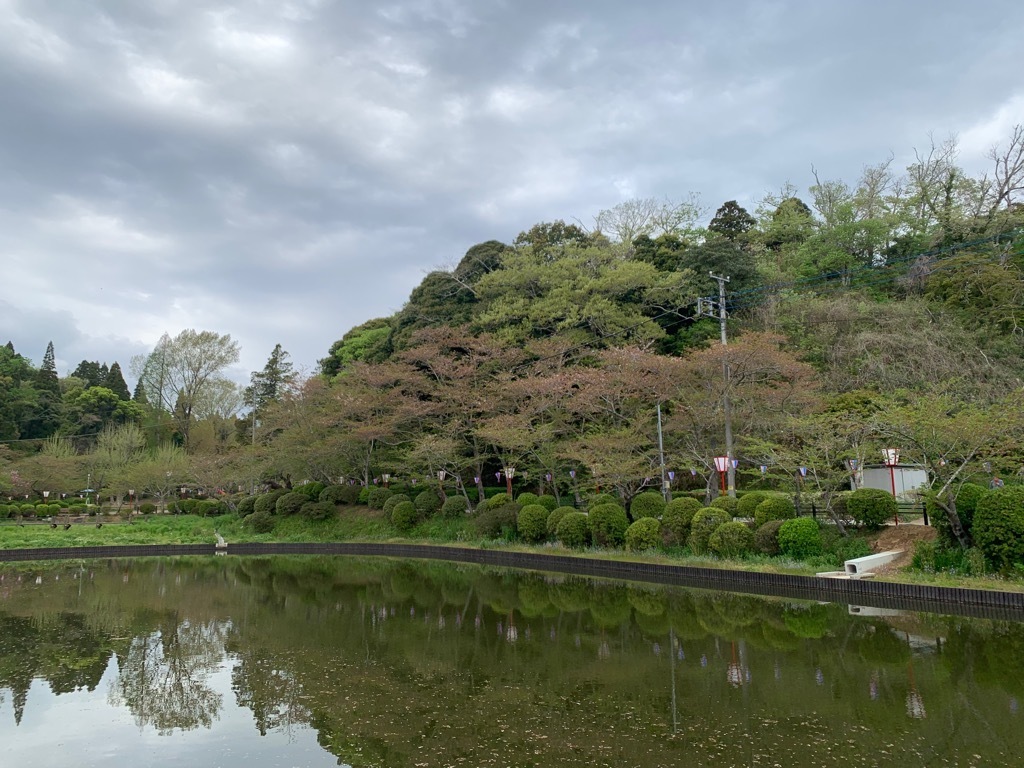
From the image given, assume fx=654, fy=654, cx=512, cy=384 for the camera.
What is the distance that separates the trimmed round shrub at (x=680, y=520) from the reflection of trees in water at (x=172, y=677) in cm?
927

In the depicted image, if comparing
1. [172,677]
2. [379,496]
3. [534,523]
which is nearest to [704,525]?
[534,523]

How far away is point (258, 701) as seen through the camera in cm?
652

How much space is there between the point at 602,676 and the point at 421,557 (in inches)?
567

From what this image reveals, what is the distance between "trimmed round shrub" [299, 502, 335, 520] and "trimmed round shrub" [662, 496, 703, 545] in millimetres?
15797

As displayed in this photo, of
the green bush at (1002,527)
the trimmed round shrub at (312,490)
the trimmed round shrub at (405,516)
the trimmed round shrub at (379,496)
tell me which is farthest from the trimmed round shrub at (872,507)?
the trimmed round shrub at (312,490)

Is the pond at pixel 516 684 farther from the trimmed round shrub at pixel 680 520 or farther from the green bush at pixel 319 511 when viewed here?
the green bush at pixel 319 511

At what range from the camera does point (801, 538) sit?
12414 millimetres

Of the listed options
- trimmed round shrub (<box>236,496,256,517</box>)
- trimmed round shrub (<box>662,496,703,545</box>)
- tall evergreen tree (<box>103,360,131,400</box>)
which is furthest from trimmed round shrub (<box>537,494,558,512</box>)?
tall evergreen tree (<box>103,360,131,400</box>)

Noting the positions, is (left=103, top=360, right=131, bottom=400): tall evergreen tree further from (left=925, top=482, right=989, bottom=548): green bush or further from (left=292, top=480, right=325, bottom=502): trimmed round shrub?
(left=925, top=482, right=989, bottom=548): green bush

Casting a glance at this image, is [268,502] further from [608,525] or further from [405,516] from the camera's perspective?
[608,525]

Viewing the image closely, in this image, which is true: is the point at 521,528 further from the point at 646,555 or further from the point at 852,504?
the point at 852,504

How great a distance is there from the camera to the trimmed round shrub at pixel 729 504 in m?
14.6

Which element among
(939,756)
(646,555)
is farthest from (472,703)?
(646,555)

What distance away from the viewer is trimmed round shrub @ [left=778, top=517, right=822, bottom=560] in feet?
40.6
